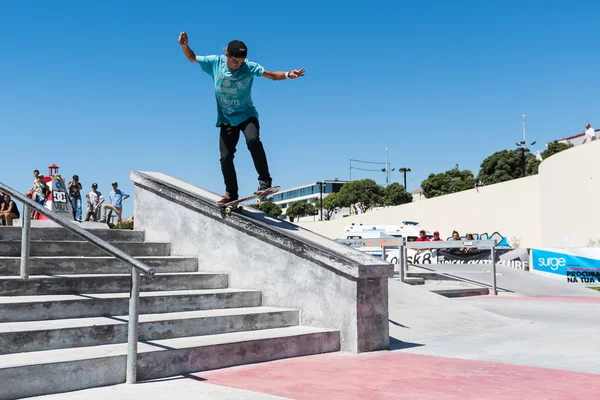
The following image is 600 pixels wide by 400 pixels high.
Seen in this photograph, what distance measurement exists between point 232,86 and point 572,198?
29.6 metres

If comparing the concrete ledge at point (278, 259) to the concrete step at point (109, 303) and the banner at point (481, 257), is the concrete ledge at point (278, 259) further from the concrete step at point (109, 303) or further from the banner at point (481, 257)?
the banner at point (481, 257)

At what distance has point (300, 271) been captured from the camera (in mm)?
6523

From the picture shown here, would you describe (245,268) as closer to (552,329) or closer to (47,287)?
(47,287)

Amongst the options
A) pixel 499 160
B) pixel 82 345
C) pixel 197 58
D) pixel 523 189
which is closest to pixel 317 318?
pixel 82 345

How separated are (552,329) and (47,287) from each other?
6087 mm

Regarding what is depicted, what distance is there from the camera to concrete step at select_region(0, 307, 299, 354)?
4.51m

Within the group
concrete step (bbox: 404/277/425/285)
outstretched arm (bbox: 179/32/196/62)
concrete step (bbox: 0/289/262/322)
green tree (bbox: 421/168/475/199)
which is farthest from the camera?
green tree (bbox: 421/168/475/199)

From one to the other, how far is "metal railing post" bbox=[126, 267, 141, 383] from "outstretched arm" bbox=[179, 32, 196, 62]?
3439mm

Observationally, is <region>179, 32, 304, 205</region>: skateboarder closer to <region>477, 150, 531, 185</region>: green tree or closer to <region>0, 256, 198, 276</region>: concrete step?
<region>0, 256, 198, 276</region>: concrete step

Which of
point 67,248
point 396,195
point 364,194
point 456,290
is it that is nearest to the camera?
point 67,248

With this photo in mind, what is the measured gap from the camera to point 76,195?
17.6 meters

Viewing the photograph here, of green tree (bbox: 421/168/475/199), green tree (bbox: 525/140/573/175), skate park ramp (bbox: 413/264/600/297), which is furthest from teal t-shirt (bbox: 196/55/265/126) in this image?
green tree (bbox: 421/168/475/199)

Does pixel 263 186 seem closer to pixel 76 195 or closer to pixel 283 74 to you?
pixel 283 74

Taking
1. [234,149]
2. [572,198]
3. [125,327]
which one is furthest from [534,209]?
[125,327]
